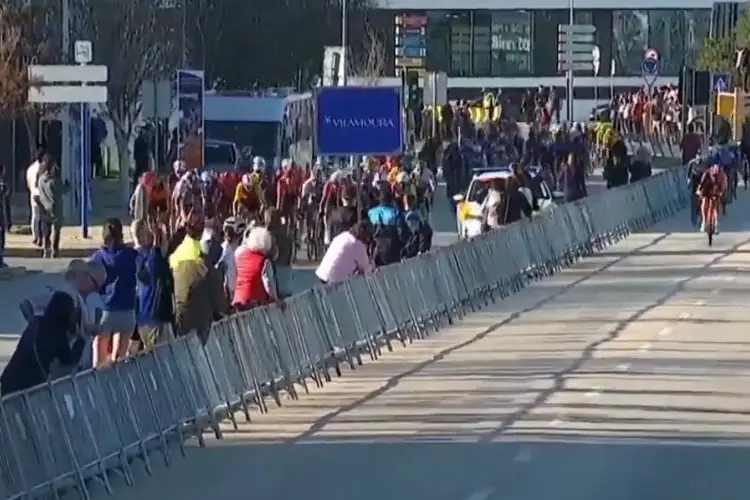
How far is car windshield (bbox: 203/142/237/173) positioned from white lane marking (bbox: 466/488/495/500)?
118ft

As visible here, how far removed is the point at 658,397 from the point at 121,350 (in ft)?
16.0

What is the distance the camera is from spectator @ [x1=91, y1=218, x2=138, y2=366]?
19.7 meters

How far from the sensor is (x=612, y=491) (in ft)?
50.4

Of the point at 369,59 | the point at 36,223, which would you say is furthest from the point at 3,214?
the point at 369,59

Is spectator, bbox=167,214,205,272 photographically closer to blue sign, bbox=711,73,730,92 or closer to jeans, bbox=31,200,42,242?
jeans, bbox=31,200,42,242

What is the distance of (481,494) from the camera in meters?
15.3

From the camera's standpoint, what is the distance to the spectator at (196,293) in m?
18.6

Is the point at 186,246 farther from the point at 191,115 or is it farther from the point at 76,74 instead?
the point at 191,115

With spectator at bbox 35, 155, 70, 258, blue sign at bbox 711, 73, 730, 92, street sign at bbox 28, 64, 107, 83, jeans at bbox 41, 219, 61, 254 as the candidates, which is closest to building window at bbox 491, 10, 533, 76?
blue sign at bbox 711, 73, 730, 92

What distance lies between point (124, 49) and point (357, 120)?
75.3 feet

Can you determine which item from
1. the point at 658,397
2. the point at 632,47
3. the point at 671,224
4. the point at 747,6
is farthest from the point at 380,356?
the point at 632,47

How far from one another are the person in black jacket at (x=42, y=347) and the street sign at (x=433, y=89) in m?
39.2

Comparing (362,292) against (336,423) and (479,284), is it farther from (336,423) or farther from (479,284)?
(479,284)

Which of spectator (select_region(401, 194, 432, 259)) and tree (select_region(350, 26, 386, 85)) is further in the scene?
tree (select_region(350, 26, 386, 85))
